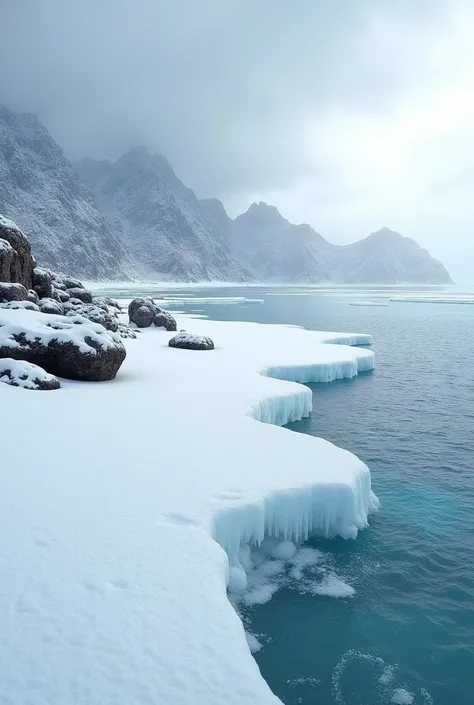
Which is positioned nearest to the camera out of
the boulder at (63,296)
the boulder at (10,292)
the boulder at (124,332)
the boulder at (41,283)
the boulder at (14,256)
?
the boulder at (10,292)

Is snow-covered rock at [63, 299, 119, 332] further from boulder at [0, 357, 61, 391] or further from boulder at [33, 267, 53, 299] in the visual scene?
boulder at [0, 357, 61, 391]

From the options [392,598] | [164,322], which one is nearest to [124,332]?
[164,322]

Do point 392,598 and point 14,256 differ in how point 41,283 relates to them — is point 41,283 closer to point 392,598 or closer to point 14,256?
point 14,256

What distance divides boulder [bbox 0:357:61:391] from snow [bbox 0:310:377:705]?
0.59 m

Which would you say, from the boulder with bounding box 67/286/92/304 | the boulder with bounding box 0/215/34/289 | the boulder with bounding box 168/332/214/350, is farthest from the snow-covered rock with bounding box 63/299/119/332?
the boulder with bounding box 67/286/92/304

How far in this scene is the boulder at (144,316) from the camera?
38906 millimetres

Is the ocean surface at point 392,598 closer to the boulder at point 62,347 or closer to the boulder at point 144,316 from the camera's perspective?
the boulder at point 62,347

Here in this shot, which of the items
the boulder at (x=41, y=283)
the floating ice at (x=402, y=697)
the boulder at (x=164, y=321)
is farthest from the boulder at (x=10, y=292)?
the floating ice at (x=402, y=697)

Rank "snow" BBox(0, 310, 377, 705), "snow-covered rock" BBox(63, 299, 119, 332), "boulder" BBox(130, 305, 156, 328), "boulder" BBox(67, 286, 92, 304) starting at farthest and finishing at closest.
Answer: "boulder" BBox(67, 286, 92, 304)
"boulder" BBox(130, 305, 156, 328)
"snow-covered rock" BBox(63, 299, 119, 332)
"snow" BBox(0, 310, 377, 705)

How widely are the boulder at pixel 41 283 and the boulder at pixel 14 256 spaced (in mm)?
1544

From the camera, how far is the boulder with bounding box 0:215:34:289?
26.0m

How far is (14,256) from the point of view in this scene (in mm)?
27125

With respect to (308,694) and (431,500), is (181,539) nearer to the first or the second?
(308,694)

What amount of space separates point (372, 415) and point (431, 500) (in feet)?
24.3
